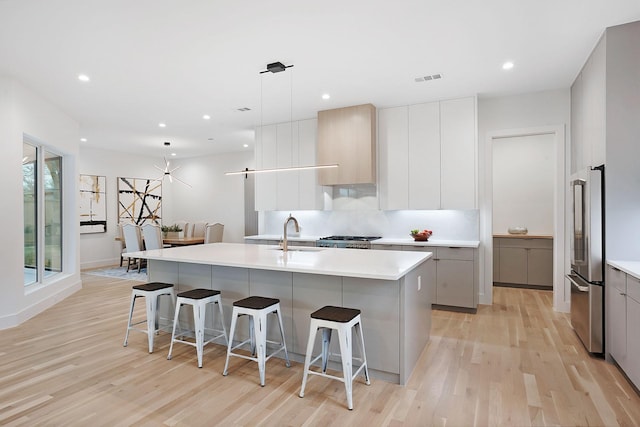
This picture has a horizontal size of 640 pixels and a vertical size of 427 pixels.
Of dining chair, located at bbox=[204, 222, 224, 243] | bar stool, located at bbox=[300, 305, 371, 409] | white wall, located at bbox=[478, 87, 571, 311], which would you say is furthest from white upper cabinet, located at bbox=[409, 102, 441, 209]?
dining chair, located at bbox=[204, 222, 224, 243]

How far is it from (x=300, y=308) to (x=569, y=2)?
3136mm

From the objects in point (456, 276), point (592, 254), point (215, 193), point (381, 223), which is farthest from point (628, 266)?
point (215, 193)

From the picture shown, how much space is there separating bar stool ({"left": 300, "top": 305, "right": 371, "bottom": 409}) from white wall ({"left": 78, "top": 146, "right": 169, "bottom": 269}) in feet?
25.1

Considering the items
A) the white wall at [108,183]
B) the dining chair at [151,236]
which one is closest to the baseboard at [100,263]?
the white wall at [108,183]

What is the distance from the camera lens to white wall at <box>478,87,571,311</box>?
4.59 m

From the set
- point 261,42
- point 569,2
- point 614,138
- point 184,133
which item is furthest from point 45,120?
point 614,138

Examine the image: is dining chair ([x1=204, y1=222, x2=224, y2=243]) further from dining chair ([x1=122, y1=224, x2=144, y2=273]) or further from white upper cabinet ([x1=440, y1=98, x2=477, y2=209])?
white upper cabinet ([x1=440, y1=98, x2=477, y2=209])

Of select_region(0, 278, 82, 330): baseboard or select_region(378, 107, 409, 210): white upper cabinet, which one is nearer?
select_region(0, 278, 82, 330): baseboard

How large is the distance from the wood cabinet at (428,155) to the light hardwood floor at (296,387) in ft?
6.19

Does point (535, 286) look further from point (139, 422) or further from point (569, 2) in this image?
point (139, 422)

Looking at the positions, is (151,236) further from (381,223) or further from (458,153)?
(458,153)

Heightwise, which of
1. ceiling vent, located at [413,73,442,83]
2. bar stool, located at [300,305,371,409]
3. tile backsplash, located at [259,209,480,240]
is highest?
ceiling vent, located at [413,73,442,83]

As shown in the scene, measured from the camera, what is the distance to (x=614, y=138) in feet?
10.2

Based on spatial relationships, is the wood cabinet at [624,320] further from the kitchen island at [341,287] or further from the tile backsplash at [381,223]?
the tile backsplash at [381,223]
